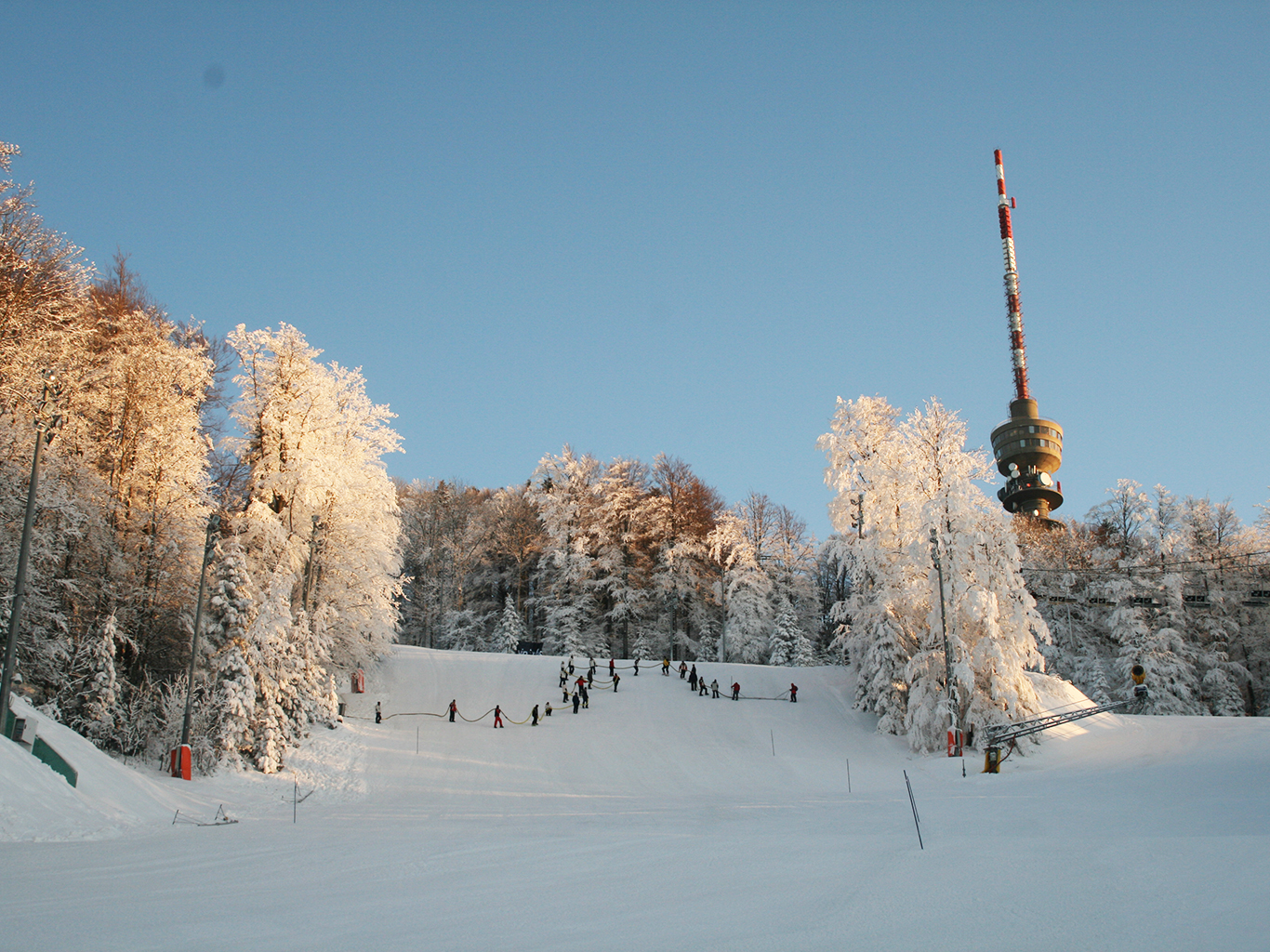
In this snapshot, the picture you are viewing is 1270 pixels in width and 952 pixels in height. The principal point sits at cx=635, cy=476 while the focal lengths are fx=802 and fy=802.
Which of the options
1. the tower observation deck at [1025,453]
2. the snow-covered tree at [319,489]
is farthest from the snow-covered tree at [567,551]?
the tower observation deck at [1025,453]

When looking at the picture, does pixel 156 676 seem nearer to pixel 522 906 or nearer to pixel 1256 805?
pixel 522 906

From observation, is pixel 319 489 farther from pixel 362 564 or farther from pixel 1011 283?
pixel 1011 283

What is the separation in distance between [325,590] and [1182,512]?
51.5 meters

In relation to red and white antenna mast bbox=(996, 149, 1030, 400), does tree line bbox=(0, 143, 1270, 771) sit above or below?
below

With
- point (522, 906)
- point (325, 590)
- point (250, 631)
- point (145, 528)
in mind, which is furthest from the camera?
point (325, 590)

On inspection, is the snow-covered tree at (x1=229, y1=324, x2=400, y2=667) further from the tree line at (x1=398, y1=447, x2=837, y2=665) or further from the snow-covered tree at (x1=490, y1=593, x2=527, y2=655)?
the snow-covered tree at (x1=490, y1=593, x2=527, y2=655)

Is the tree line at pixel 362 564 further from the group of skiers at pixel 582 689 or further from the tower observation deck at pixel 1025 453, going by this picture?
the tower observation deck at pixel 1025 453

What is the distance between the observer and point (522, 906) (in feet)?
26.3

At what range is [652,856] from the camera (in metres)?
10.9

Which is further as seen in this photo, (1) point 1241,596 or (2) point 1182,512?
(2) point 1182,512

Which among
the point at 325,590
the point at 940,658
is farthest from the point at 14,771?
the point at 940,658

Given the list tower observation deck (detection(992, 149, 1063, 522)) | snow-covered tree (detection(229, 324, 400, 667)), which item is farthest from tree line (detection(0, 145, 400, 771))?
tower observation deck (detection(992, 149, 1063, 522))

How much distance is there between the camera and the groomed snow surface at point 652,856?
6.89 m

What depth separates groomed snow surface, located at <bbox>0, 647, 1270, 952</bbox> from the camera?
6.89 metres
